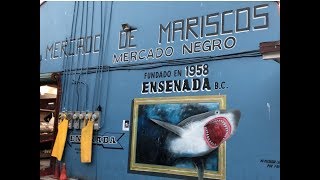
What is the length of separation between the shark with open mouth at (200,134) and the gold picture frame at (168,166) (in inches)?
5.4

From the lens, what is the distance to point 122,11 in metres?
7.55

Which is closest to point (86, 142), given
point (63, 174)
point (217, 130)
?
point (63, 174)

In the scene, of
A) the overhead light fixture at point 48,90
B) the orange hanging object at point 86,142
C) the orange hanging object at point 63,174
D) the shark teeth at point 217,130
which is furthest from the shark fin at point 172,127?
the overhead light fixture at point 48,90

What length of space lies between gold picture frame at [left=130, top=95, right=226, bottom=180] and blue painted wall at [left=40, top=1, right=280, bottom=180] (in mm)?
93

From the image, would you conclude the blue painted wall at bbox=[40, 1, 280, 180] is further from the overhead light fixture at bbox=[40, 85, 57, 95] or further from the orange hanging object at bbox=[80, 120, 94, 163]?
the overhead light fixture at bbox=[40, 85, 57, 95]

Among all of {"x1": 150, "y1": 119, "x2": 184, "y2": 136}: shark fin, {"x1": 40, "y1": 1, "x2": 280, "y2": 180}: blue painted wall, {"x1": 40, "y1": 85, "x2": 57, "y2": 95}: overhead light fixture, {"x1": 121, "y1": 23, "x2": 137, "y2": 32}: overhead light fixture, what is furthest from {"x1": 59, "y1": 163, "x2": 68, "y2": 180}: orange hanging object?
{"x1": 121, "y1": 23, "x2": 137, "y2": 32}: overhead light fixture

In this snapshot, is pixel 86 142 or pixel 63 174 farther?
pixel 63 174

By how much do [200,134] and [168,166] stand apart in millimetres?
863

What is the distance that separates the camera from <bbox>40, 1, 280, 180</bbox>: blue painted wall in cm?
555

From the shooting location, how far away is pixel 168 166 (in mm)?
6367

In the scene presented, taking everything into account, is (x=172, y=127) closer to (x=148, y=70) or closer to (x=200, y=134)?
(x=200, y=134)

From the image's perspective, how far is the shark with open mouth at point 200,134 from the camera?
19.2 feet
